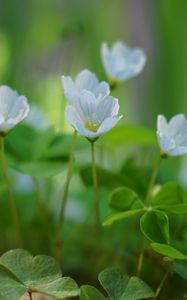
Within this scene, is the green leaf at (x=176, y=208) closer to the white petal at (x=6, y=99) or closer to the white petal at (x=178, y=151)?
the white petal at (x=178, y=151)

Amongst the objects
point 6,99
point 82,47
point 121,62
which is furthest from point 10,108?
point 82,47

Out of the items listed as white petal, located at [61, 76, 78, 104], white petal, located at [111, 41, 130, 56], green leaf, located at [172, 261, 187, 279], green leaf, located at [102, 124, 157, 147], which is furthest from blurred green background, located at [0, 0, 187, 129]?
green leaf, located at [172, 261, 187, 279]

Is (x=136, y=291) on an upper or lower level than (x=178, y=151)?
lower

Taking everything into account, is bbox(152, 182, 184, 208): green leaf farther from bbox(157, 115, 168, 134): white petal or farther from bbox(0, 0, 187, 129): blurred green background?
bbox(0, 0, 187, 129): blurred green background

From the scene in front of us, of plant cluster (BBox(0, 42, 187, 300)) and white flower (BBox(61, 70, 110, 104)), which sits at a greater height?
white flower (BBox(61, 70, 110, 104))

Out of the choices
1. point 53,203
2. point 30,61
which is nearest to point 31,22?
point 30,61

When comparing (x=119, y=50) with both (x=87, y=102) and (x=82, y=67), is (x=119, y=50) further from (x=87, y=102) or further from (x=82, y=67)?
(x=82, y=67)

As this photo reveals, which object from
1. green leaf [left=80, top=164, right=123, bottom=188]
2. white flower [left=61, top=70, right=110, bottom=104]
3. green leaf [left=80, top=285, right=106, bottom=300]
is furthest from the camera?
green leaf [left=80, top=164, right=123, bottom=188]
